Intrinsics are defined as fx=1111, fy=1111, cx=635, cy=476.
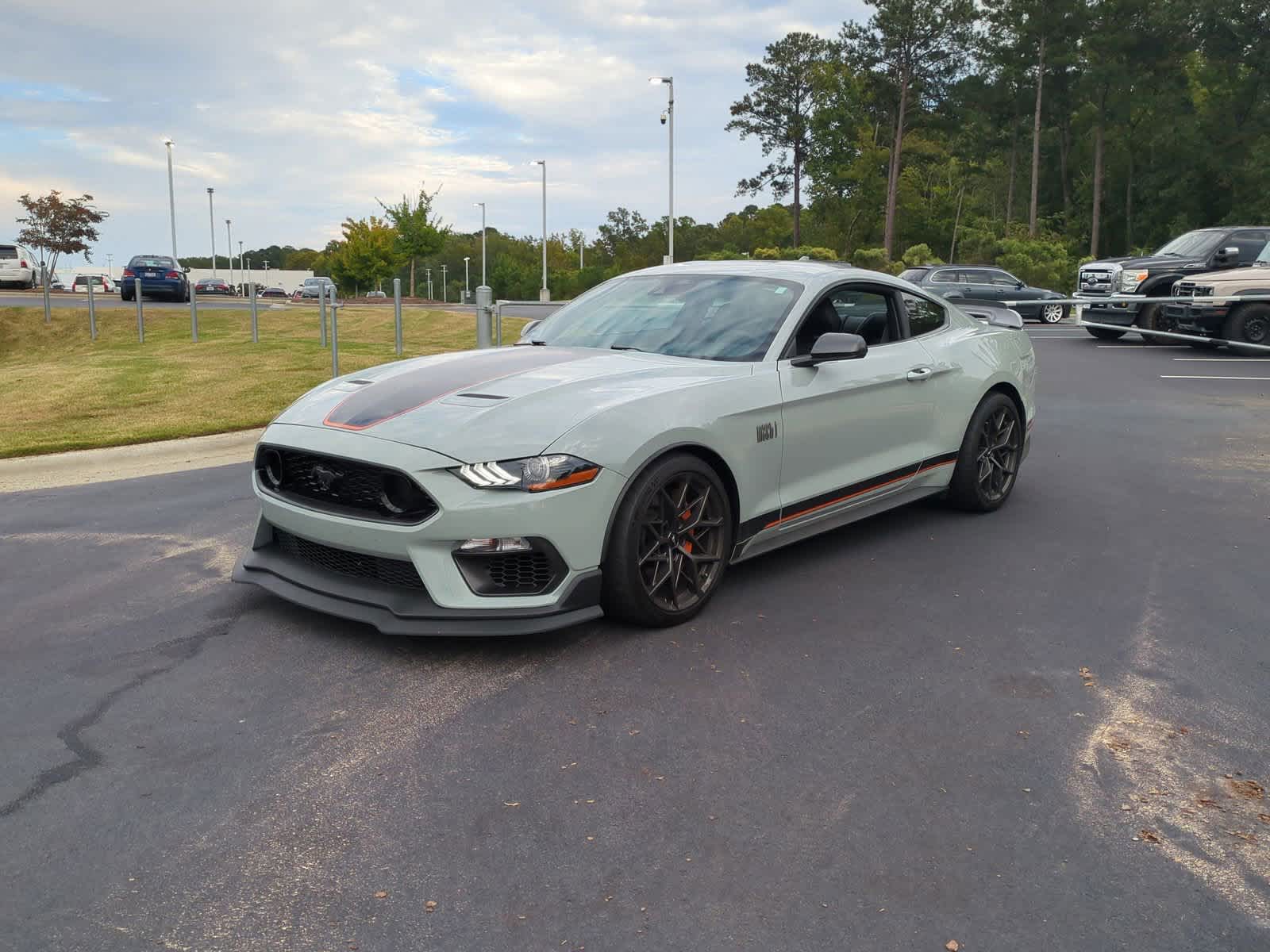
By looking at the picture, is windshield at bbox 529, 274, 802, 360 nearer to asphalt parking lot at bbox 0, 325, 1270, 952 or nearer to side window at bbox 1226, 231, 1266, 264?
asphalt parking lot at bbox 0, 325, 1270, 952

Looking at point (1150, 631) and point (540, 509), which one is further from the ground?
point (540, 509)

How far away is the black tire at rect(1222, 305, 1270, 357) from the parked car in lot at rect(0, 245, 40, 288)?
118ft

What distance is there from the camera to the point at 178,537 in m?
6.19

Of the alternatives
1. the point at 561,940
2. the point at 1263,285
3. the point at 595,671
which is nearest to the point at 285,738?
the point at 595,671

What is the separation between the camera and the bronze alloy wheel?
14.9 feet

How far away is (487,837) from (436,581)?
4.43 ft

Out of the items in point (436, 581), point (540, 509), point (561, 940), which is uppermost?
point (540, 509)

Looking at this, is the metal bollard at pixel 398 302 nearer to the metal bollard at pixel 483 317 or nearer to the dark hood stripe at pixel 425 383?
the metal bollard at pixel 483 317

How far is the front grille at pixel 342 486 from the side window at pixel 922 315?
3.28 meters

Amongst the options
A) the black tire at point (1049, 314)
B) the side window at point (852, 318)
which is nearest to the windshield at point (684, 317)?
the side window at point (852, 318)

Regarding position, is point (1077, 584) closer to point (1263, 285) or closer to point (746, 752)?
point (746, 752)

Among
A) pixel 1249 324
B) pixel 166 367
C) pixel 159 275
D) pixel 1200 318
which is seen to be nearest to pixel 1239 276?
pixel 1249 324

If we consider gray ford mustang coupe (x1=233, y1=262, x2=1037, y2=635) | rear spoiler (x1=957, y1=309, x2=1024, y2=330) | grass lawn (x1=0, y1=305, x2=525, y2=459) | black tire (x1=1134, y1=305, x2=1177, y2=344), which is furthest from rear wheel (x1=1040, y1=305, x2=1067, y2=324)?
gray ford mustang coupe (x1=233, y1=262, x2=1037, y2=635)

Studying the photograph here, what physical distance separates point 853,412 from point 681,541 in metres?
1.42
